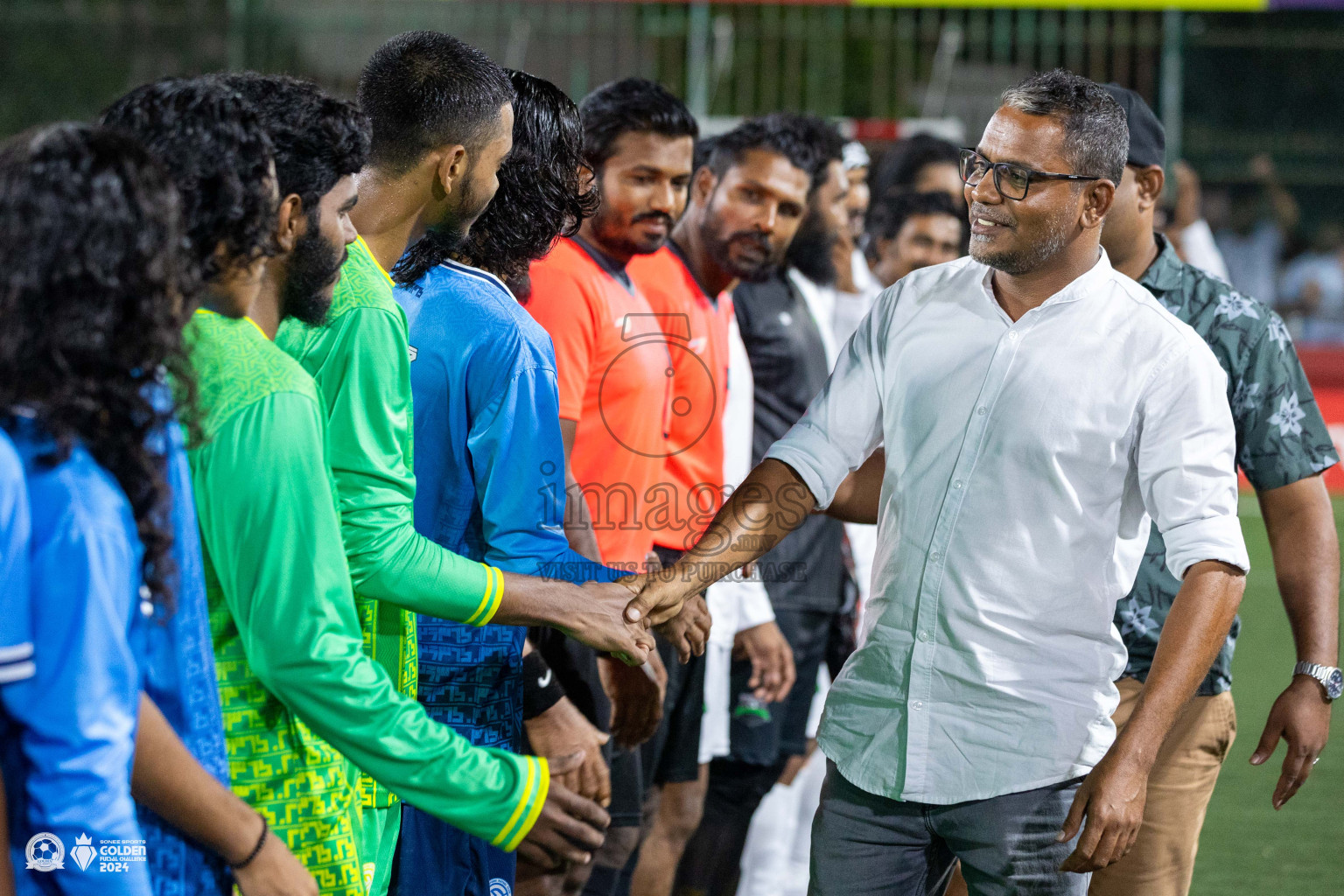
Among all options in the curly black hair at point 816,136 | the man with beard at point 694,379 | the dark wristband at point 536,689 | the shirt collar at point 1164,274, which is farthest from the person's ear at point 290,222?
the curly black hair at point 816,136

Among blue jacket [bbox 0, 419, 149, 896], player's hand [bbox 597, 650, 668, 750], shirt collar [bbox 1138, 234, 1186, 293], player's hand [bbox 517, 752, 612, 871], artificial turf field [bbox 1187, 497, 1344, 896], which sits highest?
shirt collar [bbox 1138, 234, 1186, 293]

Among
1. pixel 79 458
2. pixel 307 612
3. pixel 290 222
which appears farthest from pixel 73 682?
pixel 290 222

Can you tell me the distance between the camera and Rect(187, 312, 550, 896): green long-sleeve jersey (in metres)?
1.80

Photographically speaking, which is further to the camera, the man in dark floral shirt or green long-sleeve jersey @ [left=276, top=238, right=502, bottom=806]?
the man in dark floral shirt

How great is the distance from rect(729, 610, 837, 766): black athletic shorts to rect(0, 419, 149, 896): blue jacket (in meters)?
2.85

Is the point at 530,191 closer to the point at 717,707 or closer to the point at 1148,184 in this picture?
the point at 1148,184

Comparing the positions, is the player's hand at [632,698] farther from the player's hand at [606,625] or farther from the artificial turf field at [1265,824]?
the artificial turf field at [1265,824]

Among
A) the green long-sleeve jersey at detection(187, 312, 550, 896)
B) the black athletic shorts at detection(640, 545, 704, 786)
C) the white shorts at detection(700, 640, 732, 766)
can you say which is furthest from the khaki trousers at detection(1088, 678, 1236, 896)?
the green long-sleeve jersey at detection(187, 312, 550, 896)

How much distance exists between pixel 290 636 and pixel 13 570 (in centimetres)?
40

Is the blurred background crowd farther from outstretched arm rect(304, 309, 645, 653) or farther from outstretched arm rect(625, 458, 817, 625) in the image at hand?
outstretched arm rect(304, 309, 645, 653)

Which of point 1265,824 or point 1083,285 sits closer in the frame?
point 1083,285

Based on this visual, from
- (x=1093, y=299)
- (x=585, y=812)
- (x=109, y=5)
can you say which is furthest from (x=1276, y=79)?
(x=585, y=812)

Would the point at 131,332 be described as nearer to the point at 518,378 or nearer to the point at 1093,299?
the point at 518,378

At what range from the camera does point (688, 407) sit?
4.07 metres
